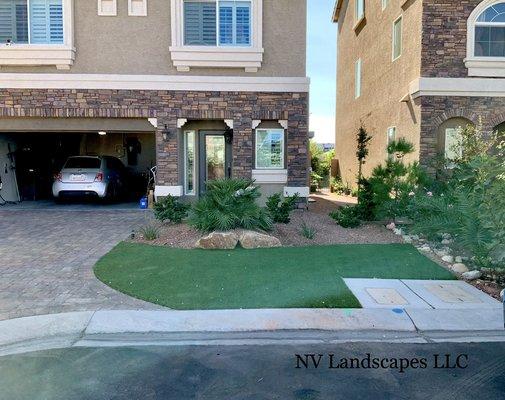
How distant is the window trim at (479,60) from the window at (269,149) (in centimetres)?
552

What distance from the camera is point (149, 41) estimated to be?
1279 cm

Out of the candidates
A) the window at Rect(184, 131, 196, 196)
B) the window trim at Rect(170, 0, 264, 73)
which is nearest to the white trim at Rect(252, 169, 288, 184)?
the window at Rect(184, 131, 196, 196)

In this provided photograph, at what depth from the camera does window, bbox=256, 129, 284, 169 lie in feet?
43.2

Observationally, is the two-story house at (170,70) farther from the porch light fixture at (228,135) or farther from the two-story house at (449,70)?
the two-story house at (449,70)

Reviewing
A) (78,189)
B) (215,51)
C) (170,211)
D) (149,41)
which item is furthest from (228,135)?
(78,189)

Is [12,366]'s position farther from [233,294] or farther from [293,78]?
[293,78]

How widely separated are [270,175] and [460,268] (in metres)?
6.85

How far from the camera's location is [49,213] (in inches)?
503

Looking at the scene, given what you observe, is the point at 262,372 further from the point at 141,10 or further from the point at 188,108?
the point at 141,10

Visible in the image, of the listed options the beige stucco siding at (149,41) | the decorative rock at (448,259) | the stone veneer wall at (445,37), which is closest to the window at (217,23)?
the beige stucco siding at (149,41)

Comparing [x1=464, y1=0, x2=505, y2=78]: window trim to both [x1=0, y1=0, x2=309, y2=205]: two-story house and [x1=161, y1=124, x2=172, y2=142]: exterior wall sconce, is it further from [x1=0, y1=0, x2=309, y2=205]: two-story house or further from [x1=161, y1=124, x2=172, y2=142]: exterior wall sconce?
[x1=161, y1=124, x2=172, y2=142]: exterior wall sconce

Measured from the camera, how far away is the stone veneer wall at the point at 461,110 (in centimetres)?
1215

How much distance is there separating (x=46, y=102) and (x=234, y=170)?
5.77 meters

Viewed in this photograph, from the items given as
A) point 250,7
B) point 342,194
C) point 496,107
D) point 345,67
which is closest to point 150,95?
point 250,7
